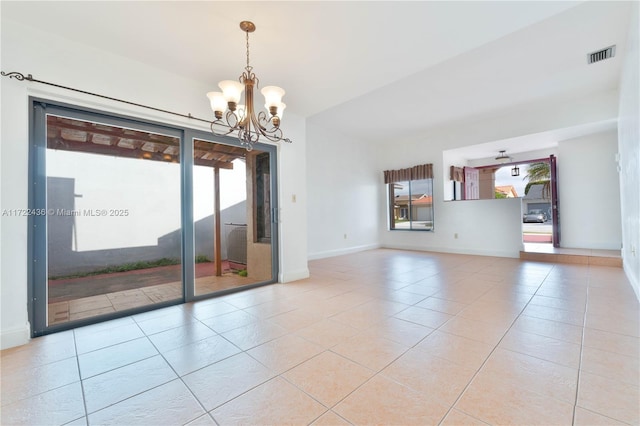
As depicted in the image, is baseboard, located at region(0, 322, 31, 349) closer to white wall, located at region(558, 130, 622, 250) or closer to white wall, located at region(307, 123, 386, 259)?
white wall, located at region(307, 123, 386, 259)

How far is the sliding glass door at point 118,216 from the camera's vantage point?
2.46 m

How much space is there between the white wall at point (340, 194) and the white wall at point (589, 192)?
400 centimetres

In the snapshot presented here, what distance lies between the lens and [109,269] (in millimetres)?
2906

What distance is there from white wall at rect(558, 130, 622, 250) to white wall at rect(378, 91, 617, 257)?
0.92 meters

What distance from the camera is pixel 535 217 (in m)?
10.6

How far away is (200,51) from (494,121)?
5769 millimetres

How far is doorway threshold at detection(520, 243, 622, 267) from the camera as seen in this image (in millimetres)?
4637

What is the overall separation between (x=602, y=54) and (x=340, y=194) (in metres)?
4.73

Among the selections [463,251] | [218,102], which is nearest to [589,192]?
[463,251]

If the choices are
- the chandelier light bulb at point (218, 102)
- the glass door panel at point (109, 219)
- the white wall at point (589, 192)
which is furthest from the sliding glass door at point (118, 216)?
the white wall at point (589, 192)

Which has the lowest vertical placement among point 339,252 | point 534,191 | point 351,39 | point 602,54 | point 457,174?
point 339,252

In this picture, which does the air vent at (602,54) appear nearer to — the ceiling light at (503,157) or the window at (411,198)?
the window at (411,198)

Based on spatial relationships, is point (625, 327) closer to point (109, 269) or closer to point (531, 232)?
point (109, 269)

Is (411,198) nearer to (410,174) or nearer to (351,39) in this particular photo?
(410,174)
